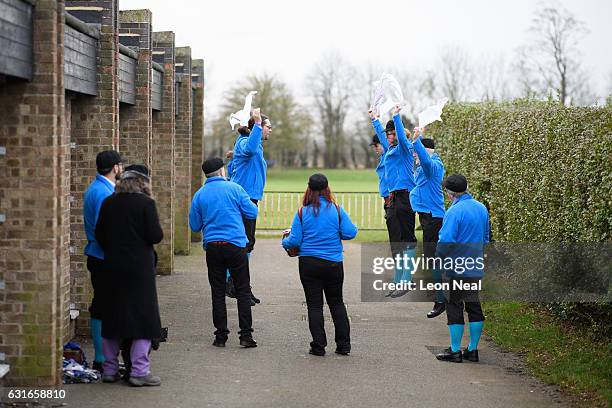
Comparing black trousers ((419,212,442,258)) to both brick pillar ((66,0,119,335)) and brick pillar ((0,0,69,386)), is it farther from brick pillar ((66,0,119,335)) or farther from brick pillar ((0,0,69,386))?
brick pillar ((0,0,69,386))

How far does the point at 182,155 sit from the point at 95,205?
1102 centimetres

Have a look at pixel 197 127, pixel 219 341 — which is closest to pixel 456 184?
pixel 219 341

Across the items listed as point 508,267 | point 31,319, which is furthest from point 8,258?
point 508,267

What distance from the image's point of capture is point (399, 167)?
13.4 m

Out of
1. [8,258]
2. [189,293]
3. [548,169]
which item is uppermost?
[548,169]

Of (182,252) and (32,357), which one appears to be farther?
(182,252)

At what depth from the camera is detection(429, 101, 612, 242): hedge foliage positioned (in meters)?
9.55

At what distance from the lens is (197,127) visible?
72.8 ft

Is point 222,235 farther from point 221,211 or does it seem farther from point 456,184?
point 456,184

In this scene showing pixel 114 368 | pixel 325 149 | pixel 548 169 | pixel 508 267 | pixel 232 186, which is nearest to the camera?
pixel 114 368

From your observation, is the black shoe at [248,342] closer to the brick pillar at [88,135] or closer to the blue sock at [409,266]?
the brick pillar at [88,135]

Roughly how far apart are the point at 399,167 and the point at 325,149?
79.9m

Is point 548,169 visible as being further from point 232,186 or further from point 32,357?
point 32,357

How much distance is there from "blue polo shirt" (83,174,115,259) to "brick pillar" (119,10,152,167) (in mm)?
5443
